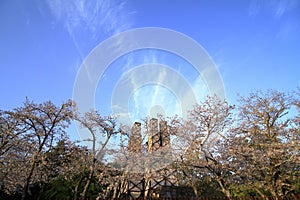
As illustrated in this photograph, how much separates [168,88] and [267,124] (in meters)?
6.77

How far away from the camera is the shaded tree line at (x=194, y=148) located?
1115 cm

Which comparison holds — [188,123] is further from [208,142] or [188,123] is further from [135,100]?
[135,100]

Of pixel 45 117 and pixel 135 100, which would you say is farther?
pixel 45 117

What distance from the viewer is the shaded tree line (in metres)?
11.1

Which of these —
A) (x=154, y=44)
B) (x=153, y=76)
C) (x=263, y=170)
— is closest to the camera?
(x=154, y=44)

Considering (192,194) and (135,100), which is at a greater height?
(135,100)

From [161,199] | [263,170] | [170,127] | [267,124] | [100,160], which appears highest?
[170,127]

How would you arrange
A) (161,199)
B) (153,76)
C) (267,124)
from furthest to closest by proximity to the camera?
(267,124)
(153,76)
(161,199)

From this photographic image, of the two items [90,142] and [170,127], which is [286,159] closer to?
[170,127]

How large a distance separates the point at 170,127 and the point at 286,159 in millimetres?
7241

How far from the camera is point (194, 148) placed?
1202 centimetres

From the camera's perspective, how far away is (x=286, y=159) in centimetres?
1109

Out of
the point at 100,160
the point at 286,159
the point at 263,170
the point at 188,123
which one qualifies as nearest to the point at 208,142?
the point at 188,123

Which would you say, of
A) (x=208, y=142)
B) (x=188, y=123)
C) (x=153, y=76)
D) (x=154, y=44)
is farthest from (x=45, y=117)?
(x=208, y=142)
